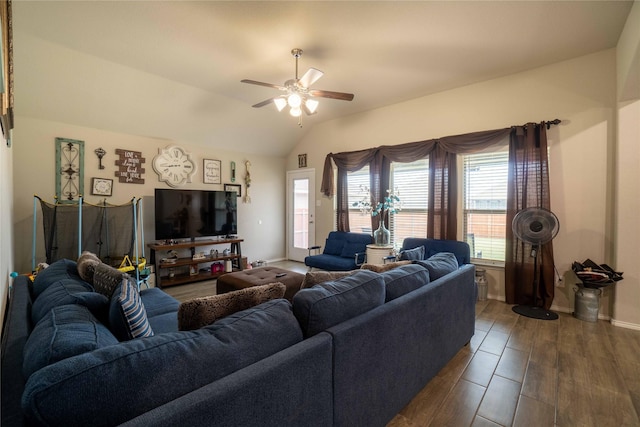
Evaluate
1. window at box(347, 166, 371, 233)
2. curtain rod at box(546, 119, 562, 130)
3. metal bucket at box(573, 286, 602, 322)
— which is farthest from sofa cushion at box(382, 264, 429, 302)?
window at box(347, 166, 371, 233)

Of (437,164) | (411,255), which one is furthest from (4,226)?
(437,164)

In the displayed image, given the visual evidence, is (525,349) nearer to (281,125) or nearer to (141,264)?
(141,264)

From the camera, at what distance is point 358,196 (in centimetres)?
538

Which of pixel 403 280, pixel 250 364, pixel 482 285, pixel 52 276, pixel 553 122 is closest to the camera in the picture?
pixel 250 364

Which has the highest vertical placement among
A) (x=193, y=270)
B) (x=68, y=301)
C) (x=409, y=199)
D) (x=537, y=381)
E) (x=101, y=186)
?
(x=101, y=186)

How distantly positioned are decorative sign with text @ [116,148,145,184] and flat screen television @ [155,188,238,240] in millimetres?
438

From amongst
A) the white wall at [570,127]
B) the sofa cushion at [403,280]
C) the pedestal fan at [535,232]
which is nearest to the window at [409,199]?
the white wall at [570,127]

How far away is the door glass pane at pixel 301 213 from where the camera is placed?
6.32 m

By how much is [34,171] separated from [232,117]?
110 inches

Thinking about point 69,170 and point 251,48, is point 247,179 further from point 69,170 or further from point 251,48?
point 251,48

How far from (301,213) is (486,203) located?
372 centimetres

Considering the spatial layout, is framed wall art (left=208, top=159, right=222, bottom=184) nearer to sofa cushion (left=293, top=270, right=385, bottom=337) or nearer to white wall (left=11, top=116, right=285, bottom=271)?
white wall (left=11, top=116, right=285, bottom=271)

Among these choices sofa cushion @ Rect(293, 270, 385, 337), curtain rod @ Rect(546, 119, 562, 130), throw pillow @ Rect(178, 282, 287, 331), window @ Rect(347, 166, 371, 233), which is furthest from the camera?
window @ Rect(347, 166, 371, 233)

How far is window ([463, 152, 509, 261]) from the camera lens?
385 cm
